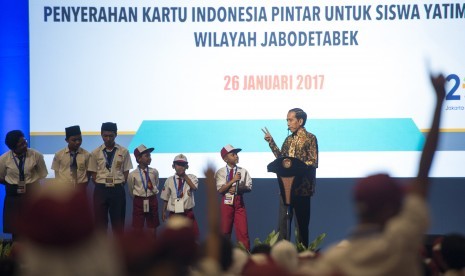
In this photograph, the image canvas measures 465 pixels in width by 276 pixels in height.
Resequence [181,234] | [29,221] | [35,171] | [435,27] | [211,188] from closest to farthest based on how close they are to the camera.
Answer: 1. [29,221]
2. [211,188]
3. [181,234]
4. [35,171]
5. [435,27]

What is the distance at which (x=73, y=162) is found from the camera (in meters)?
8.15

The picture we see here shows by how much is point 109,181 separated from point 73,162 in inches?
15.0

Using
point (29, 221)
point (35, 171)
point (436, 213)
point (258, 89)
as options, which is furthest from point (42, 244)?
point (436, 213)

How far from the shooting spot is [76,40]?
898 centimetres

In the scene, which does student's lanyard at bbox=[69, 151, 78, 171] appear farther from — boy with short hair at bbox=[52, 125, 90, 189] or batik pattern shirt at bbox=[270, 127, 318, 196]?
batik pattern shirt at bbox=[270, 127, 318, 196]

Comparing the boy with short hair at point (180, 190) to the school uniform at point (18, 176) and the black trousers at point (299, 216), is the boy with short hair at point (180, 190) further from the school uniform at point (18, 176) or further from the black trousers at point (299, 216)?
the school uniform at point (18, 176)

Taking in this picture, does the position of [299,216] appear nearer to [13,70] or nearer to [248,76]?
[248,76]

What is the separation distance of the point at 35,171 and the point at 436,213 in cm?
420

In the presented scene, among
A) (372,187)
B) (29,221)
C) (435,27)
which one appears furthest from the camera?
(435,27)

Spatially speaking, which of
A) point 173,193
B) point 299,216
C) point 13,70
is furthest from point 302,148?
point 13,70

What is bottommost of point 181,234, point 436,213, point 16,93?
point 436,213

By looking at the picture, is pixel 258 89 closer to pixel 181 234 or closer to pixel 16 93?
pixel 16 93

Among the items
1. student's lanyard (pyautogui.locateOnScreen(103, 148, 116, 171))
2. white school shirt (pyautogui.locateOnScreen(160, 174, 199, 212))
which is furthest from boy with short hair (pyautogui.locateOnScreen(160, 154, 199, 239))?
student's lanyard (pyautogui.locateOnScreen(103, 148, 116, 171))

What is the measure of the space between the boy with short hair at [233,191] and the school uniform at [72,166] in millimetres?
1335
